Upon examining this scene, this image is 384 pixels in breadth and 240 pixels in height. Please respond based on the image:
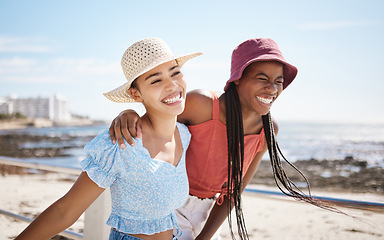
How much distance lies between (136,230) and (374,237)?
5.34 m

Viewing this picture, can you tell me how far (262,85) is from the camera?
1.89 metres

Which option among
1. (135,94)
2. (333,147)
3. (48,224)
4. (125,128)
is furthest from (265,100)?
(333,147)

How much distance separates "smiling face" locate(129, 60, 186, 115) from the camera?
1568mm

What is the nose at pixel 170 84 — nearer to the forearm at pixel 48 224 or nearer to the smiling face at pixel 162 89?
the smiling face at pixel 162 89

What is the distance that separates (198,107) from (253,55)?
47 centimetres

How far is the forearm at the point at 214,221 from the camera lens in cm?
203

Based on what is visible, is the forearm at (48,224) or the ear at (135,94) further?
the ear at (135,94)

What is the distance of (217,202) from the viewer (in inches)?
83.9

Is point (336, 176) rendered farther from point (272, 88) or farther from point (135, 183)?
point (135, 183)

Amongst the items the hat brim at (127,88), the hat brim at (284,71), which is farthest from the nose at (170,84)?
the hat brim at (284,71)

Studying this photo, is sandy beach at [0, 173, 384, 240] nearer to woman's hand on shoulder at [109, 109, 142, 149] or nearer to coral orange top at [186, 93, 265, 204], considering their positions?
coral orange top at [186, 93, 265, 204]

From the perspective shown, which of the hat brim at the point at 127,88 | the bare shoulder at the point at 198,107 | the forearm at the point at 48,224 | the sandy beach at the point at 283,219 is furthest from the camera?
the sandy beach at the point at 283,219

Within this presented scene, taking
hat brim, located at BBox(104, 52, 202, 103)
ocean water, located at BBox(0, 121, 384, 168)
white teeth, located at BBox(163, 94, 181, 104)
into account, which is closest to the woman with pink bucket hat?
hat brim, located at BBox(104, 52, 202, 103)

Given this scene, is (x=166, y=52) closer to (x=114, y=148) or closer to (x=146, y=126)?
(x=146, y=126)
